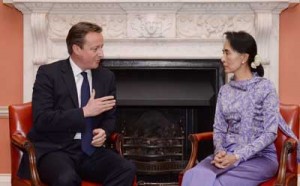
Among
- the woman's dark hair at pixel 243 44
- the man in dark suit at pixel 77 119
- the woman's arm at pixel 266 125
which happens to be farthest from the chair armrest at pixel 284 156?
the man in dark suit at pixel 77 119

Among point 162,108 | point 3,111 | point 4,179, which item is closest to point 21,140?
point 3,111

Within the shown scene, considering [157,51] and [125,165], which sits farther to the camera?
[157,51]

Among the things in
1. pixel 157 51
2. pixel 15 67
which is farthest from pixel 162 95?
pixel 15 67

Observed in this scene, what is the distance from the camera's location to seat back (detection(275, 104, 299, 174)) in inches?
114

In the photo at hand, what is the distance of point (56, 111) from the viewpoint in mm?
2734

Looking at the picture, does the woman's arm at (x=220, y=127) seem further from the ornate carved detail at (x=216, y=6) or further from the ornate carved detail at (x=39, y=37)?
the ornate carved detail at (x=39, y=37)

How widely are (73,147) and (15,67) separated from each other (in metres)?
1.34

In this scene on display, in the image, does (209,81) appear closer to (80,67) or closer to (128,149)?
(128,149)

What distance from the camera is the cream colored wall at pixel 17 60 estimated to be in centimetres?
377

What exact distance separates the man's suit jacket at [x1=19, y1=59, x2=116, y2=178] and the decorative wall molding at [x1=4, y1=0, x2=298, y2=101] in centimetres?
90

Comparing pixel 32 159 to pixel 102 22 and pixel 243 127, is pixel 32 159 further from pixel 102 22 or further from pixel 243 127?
pixel 102 22

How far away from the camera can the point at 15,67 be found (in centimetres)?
387

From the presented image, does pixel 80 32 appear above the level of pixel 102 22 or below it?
below

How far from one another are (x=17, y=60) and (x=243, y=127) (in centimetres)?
193
